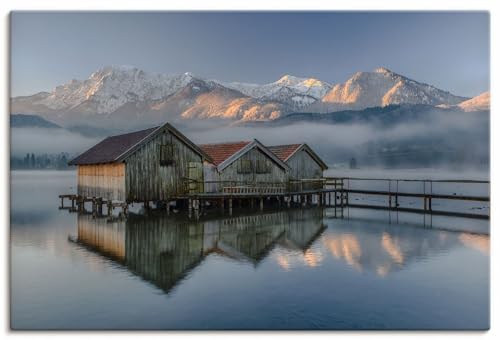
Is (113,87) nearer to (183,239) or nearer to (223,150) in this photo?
(183,239)

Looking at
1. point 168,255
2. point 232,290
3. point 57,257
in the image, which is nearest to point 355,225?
point 168,255

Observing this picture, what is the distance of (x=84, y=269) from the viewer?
1468cm

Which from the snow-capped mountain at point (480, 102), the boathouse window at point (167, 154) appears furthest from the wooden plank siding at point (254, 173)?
the snow-capped mountain at point (480, 102)

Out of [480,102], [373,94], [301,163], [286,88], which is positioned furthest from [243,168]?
[480,102]

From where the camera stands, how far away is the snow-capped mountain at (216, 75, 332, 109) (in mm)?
20922

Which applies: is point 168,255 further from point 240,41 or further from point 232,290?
point 240,41

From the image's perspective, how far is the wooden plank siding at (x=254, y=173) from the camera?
1316 inches

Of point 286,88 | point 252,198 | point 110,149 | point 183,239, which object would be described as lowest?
point 183,239

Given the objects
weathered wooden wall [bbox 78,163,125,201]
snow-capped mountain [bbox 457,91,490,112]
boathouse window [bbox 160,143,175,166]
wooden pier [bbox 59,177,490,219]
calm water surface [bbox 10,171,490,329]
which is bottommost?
calm water surface [bbox 10,171,490,329]

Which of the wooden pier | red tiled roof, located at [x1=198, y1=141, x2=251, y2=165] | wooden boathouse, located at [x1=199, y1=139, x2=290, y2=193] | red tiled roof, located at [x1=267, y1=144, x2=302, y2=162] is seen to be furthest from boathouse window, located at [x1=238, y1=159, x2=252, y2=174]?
red tiled roof, located at [x1=267, y1=144, x2=302, y2=162]

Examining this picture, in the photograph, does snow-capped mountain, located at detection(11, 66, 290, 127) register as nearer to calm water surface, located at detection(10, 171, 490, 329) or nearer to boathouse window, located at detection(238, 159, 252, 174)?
boathouse window, located at detection(238, 159, 252, 174)

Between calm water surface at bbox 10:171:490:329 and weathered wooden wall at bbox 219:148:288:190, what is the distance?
10.6 m

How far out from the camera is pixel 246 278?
13.5 m
